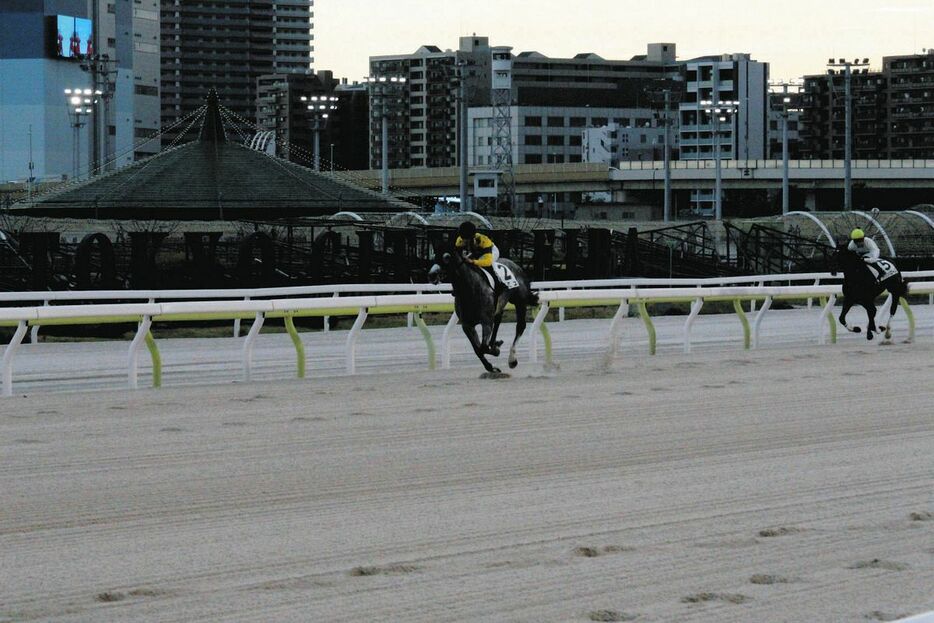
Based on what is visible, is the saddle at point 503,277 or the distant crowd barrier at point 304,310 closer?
the distant crowd barrier at point 304,310

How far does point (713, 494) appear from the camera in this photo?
29.8 ft

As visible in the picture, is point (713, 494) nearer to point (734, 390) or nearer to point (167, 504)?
point (167, 504)

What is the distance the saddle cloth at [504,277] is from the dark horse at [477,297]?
0.05 metres

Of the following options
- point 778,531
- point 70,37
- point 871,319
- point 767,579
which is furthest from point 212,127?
point 70,37

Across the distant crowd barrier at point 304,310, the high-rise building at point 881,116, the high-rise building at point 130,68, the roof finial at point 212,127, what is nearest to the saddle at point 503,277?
the distant crowd barrier at point 304,310

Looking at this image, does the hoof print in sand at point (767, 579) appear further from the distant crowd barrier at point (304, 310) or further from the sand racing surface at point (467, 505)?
the distant crowd barrier at point (304, 310)

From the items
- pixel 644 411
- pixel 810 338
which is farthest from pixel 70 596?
pixel 810 338

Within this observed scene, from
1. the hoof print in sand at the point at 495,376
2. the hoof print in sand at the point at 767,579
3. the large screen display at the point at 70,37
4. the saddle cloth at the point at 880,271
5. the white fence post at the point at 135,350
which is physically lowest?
the hoof print in sand at the point at 767,579

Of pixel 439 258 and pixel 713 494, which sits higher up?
pixel 439 258

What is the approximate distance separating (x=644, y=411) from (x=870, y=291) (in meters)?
9.37

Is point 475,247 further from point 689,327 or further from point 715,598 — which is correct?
point 715,598

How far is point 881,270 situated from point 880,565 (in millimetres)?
15592

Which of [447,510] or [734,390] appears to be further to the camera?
[734,390]

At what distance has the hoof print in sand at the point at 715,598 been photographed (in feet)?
21.0
